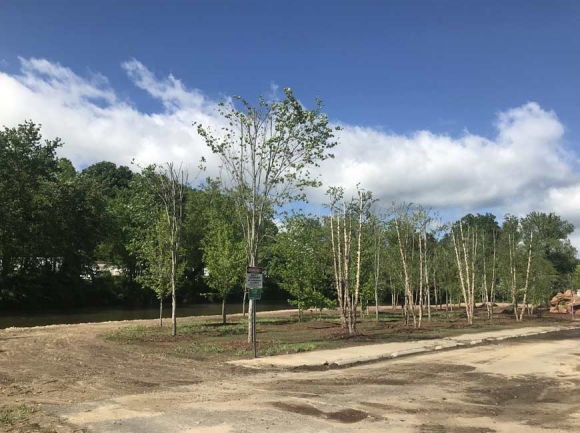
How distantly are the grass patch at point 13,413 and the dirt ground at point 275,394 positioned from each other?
1cm

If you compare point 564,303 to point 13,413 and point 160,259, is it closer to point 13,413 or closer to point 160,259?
point 160,259

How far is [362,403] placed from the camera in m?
8.76

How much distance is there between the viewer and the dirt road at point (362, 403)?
7266 millimetres

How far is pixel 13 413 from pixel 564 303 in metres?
54.5

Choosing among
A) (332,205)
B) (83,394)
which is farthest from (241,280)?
(83,394)

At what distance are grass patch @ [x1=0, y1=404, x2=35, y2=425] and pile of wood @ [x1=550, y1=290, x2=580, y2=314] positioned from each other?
161 ft

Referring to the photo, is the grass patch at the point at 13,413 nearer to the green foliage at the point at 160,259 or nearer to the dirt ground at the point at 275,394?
the dirt ground at the point at 275,394

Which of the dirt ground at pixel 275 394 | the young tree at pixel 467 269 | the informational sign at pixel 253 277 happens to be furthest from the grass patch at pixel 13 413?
the young tree at pixel 467 269

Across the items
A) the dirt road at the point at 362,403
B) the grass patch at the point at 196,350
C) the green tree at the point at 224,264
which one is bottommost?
the dirt road at the point at 362,403

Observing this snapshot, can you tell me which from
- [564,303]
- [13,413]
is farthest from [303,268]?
[564,303]

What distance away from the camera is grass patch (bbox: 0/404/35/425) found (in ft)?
23.4

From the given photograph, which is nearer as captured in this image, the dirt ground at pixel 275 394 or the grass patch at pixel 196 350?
the dirt ground at pixel 275 394

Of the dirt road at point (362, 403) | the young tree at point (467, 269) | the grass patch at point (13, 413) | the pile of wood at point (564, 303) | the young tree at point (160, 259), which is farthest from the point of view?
the pile of wood at point (564, 303)

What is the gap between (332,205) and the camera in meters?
23.0
